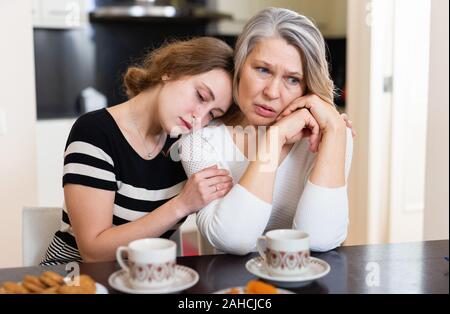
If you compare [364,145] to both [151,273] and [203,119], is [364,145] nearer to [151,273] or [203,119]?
[203,119]

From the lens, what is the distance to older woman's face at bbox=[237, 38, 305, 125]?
1296mm

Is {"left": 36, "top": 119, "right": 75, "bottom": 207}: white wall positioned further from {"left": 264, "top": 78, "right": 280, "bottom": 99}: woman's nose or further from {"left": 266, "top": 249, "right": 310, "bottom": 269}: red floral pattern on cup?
{"left": 266, "top": 249, "right": 310, "bottom": 269}: red floral pattern on cup

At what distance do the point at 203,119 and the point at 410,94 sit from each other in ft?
6.38

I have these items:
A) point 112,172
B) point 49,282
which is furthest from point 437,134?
point 49,282

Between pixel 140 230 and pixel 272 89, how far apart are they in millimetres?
425

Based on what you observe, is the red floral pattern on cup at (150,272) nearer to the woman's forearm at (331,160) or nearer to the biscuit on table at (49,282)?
the biscuit on table at (49,282)

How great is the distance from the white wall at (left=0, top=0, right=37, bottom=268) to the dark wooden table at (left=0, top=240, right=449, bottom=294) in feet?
4.33

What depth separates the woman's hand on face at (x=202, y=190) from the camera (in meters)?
1.18

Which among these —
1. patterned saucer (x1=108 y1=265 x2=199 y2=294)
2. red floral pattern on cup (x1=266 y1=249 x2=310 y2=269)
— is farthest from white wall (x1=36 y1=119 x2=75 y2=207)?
red floral pattern on cup (x1=266 y1=249 x2=310 y2=269)

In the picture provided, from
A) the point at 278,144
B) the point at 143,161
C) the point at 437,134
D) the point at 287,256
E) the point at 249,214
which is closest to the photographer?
the point at 287,256

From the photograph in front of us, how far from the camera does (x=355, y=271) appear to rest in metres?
1.03

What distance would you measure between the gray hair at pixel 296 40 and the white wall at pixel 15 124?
1.23m

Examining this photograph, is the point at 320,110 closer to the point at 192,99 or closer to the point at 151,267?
the point at 192,99
